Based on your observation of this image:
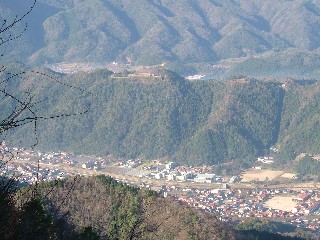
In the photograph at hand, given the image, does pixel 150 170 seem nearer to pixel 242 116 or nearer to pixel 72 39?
pixel 242 116

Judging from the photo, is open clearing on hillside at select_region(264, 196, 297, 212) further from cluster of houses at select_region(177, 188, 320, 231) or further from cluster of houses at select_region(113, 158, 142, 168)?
cluster of houses at select_region(113, 158, 142, 168)

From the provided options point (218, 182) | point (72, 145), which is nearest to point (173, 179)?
point (218, 182)

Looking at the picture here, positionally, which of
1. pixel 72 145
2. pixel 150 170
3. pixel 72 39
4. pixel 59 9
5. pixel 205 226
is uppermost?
pixel 59 9

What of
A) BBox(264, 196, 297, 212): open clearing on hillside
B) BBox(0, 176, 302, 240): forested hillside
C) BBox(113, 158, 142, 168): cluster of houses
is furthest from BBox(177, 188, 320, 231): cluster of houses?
BBox(0, 176, 302, 240): forested hillside

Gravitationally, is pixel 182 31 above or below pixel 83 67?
above

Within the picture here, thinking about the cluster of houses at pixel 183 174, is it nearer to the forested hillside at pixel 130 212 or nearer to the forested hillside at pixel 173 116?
the forested hillside at pixel 173 116

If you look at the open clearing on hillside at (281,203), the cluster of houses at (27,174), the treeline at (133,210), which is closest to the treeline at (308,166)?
the open clearing on hillside at (281,203)

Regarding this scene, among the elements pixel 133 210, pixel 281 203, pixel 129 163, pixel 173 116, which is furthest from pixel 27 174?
pixel 173 116
